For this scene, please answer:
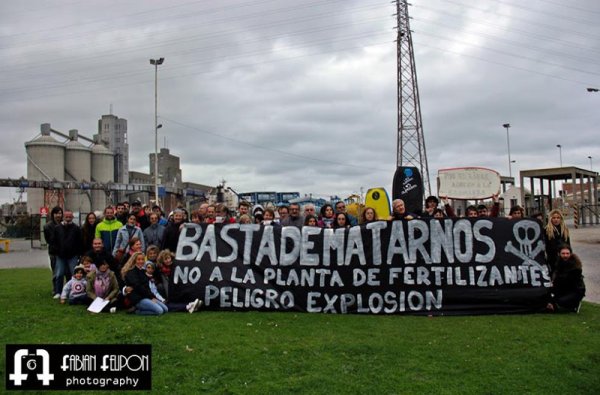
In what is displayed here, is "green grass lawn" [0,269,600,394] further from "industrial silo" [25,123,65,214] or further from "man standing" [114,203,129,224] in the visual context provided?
"industrial silo" [25,123,65,214]

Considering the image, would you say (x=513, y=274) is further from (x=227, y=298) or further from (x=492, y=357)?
→ (x=227, y=298)

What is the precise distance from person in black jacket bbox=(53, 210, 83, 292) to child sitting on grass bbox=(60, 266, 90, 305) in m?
0.64

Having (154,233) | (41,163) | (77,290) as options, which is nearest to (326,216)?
(154,233)

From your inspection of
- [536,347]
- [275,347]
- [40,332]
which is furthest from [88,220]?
[536,347]

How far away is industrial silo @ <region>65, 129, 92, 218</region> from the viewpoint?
80.6 m

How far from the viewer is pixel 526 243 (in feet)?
27.5

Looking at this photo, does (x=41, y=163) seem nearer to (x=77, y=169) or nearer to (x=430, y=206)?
(x=77, y=169)

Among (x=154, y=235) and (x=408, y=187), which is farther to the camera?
(x=408, y=187)

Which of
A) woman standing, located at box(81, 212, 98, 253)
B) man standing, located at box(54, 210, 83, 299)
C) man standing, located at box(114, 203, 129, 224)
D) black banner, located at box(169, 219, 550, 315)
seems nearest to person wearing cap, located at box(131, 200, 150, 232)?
man standing, located at box(114, 203, 129, 224)

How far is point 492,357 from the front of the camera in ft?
18.5

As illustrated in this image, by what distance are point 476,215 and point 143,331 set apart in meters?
6.14

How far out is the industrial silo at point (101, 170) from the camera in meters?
86.6

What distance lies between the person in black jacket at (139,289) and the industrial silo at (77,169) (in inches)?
3125

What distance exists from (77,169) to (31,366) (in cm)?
8708
